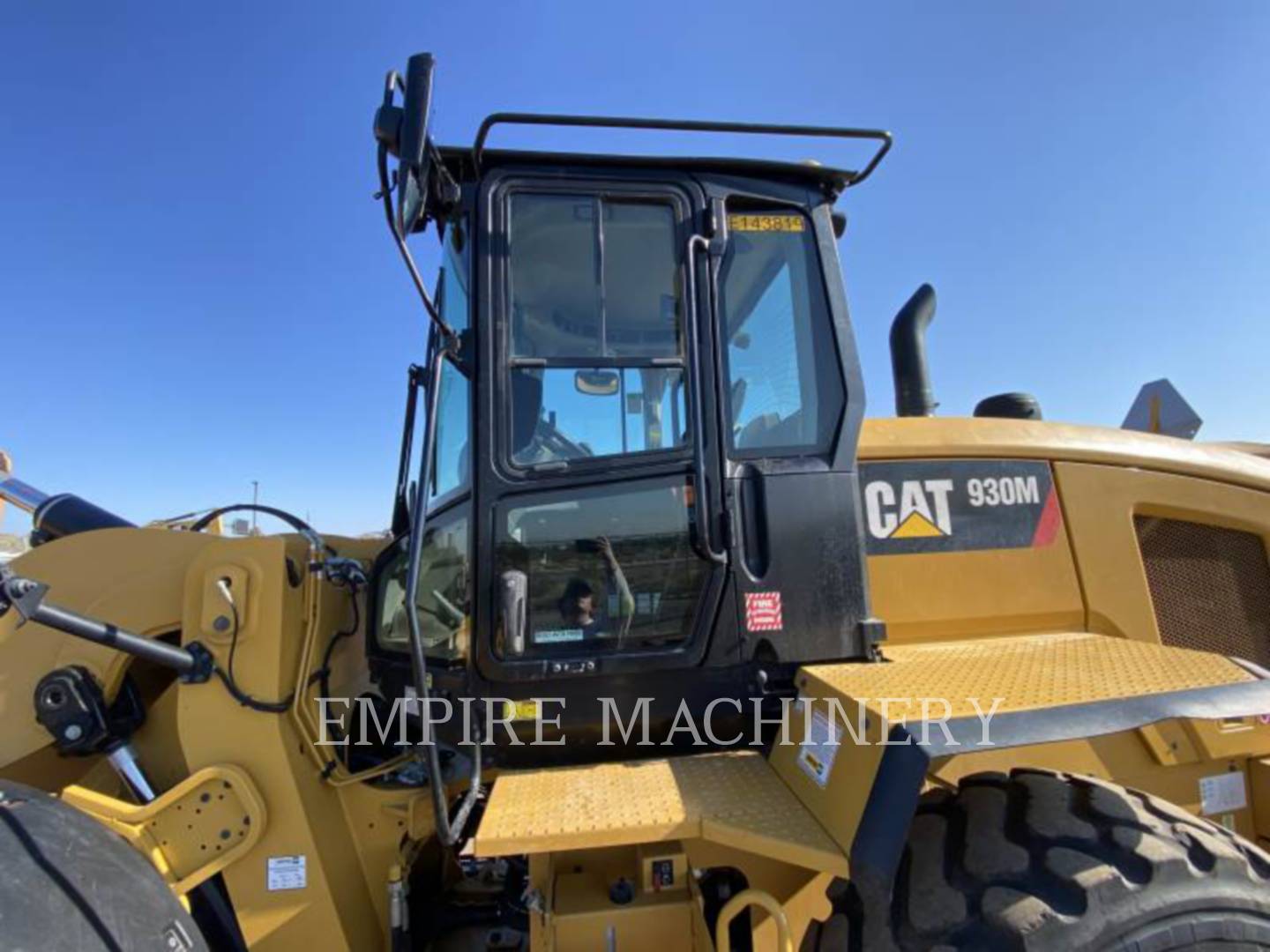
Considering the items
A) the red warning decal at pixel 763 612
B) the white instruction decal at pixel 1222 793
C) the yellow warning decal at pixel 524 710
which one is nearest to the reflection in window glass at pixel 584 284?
the red warning decal at pixel 763 612

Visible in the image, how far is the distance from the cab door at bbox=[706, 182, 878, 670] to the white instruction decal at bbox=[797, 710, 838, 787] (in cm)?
25

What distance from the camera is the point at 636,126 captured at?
2145 mm

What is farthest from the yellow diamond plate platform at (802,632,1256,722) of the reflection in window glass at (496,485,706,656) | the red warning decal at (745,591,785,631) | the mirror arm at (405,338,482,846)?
the mirror arm at (405,338,482,846)

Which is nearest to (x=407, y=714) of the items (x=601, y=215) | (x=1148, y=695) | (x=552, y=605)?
(x=552, y=605)

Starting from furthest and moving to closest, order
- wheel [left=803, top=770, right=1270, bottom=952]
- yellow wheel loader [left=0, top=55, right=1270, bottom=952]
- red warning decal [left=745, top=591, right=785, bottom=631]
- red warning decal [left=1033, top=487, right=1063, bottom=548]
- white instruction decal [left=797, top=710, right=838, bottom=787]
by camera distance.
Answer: red warning decal [left=1033, top=487, right=1063, bottom=548] → red warning decal [left=745, top=591, right=785, bottom=631] → white instruction decal [left=797, top=710, right=838, bottom=787] → yellow wheel loader [left=0, top=55, right=1270, bottom=952] → wheel [left=803, top=770, right=1270, bottom=952]

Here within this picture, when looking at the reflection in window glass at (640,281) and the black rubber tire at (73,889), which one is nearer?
the black rubber tire at (73,889)

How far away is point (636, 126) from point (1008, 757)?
2.25 m

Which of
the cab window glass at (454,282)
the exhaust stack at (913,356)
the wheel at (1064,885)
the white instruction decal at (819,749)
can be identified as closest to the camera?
the wheel at (1064,885)

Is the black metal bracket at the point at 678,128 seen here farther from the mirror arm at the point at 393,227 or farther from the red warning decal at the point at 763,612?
the red warning decal at the point at 763,612

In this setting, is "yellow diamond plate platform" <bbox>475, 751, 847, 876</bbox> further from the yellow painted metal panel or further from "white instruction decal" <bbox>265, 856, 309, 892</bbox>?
the yellow painted metal panel

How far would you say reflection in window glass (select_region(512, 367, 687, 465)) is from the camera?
221cm

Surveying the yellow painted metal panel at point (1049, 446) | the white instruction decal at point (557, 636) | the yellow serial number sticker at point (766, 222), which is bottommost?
the white instruction decal at point (557, 636)

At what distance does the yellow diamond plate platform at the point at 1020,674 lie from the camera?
1.86 meters

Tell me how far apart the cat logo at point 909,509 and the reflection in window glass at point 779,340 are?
1.09 ft
